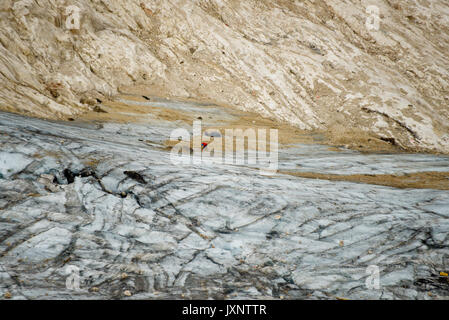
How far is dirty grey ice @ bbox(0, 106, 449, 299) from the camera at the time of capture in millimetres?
5781

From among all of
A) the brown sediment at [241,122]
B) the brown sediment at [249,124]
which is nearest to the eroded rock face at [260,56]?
the brown sediment at [249,124]

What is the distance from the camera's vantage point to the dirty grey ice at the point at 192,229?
5781 mm

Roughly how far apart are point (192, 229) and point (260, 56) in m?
19.7

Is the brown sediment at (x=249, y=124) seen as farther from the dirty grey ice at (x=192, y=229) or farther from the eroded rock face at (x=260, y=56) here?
the dirty grey ice at (x=192, y=229)

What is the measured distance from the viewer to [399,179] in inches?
464

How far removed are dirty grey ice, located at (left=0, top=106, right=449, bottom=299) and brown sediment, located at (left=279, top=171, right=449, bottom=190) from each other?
34.4 inches

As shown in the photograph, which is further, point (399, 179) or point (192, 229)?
point (399, 179)

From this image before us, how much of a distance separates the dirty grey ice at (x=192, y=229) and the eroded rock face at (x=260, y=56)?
27.5 feet
